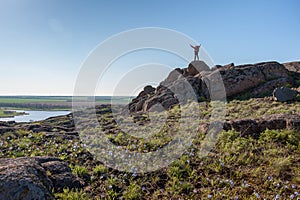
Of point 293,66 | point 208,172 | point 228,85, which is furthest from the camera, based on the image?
point 293,66

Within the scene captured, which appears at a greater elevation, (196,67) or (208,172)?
(196,67)

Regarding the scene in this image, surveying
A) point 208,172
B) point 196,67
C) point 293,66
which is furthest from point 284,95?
point 196,67

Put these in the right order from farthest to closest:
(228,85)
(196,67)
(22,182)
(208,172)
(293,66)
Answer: (196,67)
(293,66)
(228,85)
(208,172)
(22,182)

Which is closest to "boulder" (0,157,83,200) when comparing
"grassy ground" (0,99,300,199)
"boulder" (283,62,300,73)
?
"grassy ground" (0,99,300,199)

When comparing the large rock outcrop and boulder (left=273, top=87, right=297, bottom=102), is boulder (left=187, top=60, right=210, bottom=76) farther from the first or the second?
boulder (left=273, top=87, right=297, bottom=102)

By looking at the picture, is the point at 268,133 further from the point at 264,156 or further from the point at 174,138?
the point at 174,138

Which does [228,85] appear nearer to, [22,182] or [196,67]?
[196,67]

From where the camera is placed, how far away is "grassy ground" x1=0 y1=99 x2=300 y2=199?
4.05m

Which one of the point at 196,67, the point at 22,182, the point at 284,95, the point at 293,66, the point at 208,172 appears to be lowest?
the point at 208,172

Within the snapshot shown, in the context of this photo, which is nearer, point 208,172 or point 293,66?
point 208,172

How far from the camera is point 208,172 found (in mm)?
4805

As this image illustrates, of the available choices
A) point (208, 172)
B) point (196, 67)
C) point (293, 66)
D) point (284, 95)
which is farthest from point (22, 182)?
point (293, 66)

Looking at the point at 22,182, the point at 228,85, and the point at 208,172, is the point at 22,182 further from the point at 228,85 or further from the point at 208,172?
the point at 228,85

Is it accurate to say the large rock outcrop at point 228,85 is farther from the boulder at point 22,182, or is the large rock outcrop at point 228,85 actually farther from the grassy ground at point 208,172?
the boulder at point 22,182
